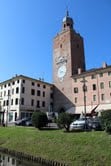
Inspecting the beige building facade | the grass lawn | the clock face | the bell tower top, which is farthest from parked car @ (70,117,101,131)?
the bell tower top

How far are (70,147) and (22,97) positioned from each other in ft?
135

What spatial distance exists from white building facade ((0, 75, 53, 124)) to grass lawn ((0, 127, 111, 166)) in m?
32.5

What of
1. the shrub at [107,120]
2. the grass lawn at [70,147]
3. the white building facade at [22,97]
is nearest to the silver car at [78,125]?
the grass lawn at [70,147]

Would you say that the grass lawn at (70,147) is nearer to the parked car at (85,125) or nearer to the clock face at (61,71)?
the parked car at (85,125)

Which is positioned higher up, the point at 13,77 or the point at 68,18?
the point at 68,18

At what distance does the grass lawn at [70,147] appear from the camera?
15.7m

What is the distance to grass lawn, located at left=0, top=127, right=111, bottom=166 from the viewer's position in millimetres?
15727

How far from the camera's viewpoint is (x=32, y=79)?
62406 millimetres

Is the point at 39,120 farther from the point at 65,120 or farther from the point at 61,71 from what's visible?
the point at 61,71

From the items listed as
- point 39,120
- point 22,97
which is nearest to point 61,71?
point 22,97

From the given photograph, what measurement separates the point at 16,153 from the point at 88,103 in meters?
35.0

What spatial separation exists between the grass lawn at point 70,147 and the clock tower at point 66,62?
36.0 meters

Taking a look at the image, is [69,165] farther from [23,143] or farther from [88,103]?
[88,103]

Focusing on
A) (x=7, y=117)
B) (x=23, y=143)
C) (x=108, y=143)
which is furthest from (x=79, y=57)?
(x=108, y=143)
